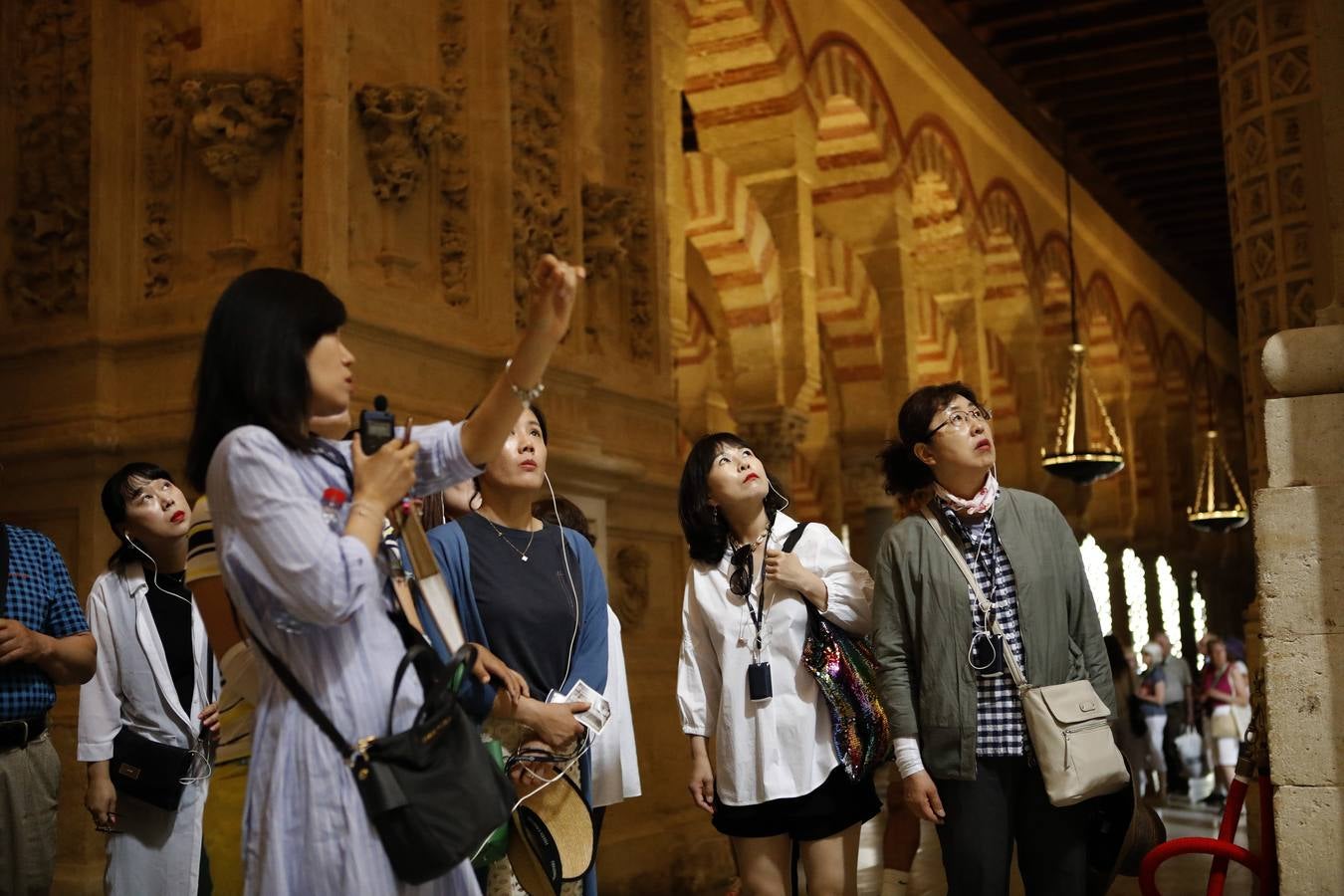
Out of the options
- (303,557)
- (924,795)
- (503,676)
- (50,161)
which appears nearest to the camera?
(303,557)

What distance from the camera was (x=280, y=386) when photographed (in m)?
2.09

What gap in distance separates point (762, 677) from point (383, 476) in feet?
5.23

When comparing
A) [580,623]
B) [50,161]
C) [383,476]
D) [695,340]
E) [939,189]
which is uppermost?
[939,189]

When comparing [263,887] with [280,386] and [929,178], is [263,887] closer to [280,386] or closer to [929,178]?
[280,386]

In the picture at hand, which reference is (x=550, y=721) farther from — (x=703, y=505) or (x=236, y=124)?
(x=236, y=124)

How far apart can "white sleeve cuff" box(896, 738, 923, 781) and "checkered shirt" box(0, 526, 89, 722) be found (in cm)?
188

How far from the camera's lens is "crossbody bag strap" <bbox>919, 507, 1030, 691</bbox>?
3.14m

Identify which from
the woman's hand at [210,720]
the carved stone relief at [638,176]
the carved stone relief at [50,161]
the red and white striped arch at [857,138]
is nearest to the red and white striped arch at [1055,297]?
the red and white striped arch at [857,138]

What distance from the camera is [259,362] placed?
6.86 ft

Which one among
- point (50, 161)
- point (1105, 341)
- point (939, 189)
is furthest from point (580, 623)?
point (1105, 341)

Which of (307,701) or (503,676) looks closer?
(307,701)

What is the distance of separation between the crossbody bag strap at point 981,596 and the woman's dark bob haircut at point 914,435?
0.63ft

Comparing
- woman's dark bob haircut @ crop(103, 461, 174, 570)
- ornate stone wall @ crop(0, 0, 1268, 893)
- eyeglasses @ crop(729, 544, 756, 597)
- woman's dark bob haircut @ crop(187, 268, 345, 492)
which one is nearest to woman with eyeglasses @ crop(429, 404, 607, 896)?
eyeglasses @ crop(729, 544, 756, 597)

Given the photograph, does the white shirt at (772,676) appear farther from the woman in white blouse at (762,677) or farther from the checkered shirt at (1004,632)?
the checkered shirt at (1004,632)
